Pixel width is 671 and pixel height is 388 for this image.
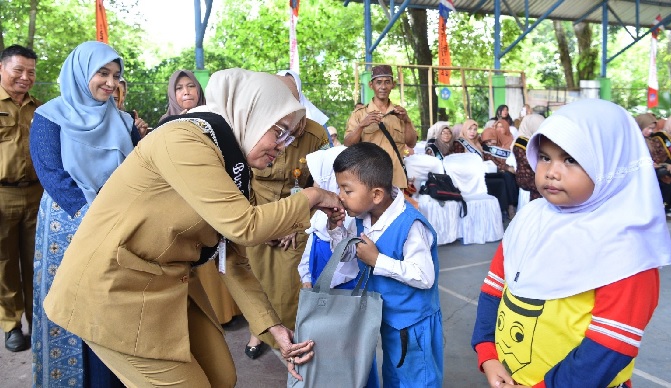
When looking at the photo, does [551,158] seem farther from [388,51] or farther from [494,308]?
[388,51]

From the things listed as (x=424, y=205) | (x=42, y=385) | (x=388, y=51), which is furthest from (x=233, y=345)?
(x=388, y=51)

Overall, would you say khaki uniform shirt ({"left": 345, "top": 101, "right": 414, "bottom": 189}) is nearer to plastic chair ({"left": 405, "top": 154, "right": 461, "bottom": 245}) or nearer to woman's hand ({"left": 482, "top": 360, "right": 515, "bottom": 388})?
plastic chair ({"left": 405, "top": 154, "right": 461, "bottom": 245})

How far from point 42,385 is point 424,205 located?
441cm

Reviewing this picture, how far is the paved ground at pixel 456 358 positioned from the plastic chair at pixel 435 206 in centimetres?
173

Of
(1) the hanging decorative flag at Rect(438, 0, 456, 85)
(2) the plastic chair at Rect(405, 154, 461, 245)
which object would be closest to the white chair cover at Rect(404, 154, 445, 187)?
(2) the plastic chair at Rect(405, 154, 461, 245)

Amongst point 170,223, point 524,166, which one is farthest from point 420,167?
point 170,223

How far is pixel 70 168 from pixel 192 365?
1.34 meters

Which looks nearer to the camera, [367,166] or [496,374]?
[496,374]

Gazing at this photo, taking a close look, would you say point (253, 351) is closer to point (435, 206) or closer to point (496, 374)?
point (496, 374)

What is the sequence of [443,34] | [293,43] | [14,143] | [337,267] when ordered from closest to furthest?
1. [337,267]
2. [14,143]
3. [293,43]
4. [443,34]

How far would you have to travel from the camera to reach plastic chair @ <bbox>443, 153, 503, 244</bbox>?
20.7 feet

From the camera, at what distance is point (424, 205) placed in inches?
239

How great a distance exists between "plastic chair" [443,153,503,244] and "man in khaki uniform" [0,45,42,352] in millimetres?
4442

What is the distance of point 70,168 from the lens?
8.30ft
